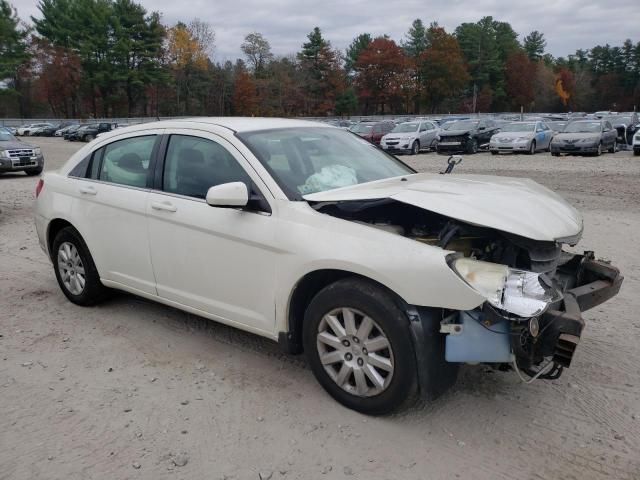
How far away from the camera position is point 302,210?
140 inches

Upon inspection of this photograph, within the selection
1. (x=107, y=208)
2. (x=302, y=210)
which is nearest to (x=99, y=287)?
(x=107, y=208)

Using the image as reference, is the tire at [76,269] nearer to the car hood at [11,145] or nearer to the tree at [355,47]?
the car hood at [11,145]

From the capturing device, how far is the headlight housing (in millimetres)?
2889

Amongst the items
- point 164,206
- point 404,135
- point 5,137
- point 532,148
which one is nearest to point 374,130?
point 404,135

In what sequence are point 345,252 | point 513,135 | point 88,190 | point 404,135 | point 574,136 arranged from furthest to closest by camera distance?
1. point 404,135
2. point 513,135
3. point 574,136
4. point 88,190
5. point 345,252

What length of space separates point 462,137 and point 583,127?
479cm

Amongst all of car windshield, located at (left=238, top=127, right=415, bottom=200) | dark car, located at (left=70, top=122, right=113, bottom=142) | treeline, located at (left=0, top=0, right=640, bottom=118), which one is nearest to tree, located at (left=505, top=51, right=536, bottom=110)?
treeline, located at (left=0, top=0, right=640, bottom=118)

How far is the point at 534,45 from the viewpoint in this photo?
12094 centimetres

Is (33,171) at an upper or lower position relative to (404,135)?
lower

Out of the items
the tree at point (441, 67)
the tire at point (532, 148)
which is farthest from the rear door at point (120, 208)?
the tree at point (441, 67)

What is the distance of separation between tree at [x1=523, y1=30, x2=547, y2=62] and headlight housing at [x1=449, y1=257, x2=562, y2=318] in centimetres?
13058

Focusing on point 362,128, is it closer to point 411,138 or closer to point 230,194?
point 411,138

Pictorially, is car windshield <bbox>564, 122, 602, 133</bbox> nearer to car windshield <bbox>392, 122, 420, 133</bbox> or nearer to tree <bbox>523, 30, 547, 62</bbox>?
car windshield <bbox>392, 122, 420, 133</bbox>

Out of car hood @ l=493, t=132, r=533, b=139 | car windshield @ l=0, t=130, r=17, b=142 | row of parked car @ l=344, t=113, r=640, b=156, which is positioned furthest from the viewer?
car hood @ l=493, t=132, r=533, b=139
